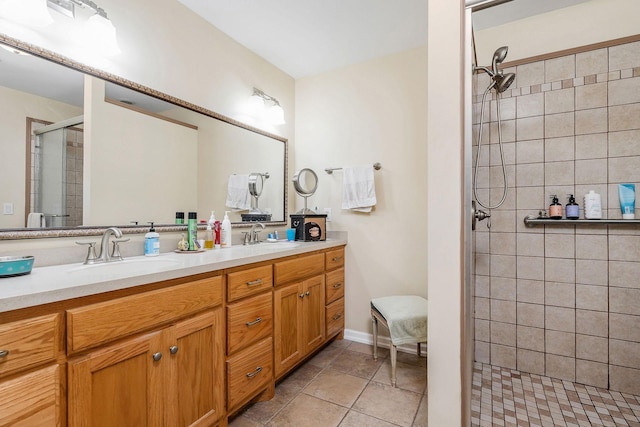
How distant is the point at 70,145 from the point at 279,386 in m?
1.74

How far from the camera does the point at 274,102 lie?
2.58 metres

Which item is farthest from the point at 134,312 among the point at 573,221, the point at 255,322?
the point at 573,221

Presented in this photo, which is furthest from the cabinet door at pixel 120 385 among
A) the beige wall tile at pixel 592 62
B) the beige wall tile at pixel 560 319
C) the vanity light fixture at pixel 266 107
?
the beige wall tile at pixel 592 62

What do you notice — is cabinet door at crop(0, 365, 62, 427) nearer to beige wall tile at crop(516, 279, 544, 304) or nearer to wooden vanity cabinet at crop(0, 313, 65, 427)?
wooden vanity cabinet at crop(0, 313, 65, 427)

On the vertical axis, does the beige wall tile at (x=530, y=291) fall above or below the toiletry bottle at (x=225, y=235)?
below

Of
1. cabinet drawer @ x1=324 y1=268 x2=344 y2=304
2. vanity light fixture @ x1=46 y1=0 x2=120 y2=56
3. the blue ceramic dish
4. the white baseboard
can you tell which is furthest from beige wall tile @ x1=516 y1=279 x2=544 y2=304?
vanity light fixture @ x1=46 y1=0 x2=120 y2=56

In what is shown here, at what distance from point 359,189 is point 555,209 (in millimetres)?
1318

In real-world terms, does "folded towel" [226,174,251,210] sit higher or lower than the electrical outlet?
higher

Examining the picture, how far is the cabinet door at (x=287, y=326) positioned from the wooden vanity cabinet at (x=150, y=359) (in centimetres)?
42

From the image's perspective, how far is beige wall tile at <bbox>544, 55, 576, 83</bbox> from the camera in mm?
1921

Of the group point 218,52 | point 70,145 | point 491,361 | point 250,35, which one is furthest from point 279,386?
point 250,35

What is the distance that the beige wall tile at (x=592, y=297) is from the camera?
184cm

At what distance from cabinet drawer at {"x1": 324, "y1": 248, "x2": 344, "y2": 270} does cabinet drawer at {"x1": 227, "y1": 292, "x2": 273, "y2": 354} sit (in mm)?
714

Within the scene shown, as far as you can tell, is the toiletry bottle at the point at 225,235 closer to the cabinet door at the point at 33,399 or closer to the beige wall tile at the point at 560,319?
the cabinet door at the point at 33,399
